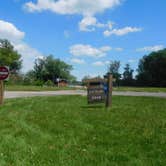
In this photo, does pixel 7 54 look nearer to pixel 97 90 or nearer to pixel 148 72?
pixel 148 72

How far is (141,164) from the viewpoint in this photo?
208 inches

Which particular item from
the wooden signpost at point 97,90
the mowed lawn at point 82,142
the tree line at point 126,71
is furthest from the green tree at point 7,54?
the mowed lawn at point 82,142

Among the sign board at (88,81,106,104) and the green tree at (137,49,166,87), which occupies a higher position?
the green tree at (137,49,166,87)

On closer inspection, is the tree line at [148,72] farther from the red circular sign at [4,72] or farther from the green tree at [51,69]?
the red circular sign at [4,72]

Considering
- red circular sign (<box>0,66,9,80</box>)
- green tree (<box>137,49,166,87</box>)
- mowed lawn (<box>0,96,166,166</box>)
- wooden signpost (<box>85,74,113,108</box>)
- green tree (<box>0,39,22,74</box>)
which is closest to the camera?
mowed lawn (<box>0,96,166,166</box>)

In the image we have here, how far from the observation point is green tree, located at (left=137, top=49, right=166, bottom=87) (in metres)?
112

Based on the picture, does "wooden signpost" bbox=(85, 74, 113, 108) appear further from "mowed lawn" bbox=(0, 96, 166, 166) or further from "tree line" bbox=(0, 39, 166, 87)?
"tree line" bbox=(0, 39, 166, 87)

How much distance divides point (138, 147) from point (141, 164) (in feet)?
3.59

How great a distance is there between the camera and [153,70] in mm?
115938

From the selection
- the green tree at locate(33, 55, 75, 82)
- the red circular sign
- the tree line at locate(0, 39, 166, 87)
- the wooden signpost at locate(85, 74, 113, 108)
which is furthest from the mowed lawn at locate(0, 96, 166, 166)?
the green tree at locate(33, 55, 75, 82)

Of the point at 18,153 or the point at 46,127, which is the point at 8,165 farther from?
the point at 46,127

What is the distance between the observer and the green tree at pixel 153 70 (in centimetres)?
11162

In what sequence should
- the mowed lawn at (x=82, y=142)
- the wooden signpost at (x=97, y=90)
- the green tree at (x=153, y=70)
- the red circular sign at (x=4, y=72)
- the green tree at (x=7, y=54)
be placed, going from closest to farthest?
the mowed lawn at (x=82, y=142) < the red circular sign at (x=4, y=72) < the wooden signpost at (x=97, y=90) < the green tree at (x=7, y=54) < the green tree at (x=153, y=70)

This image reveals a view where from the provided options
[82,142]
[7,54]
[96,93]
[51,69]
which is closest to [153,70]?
[51,69]
